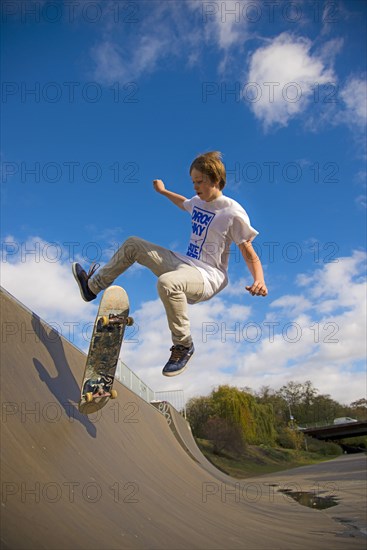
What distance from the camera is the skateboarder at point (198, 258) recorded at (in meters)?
3.36

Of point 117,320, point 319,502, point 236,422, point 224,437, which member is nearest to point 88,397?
point 117,320

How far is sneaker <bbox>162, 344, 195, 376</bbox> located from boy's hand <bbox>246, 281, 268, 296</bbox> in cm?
68

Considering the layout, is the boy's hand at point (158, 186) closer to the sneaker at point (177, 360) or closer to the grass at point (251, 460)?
the sneaker at point (177, 360)

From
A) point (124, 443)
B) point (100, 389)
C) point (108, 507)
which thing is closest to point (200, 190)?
point (100, 389)

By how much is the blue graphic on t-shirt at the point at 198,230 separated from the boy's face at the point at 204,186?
0.13 m

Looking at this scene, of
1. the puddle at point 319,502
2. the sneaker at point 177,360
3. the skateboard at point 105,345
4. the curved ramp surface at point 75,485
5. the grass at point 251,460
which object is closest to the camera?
the curved ramp surface at point 75,485

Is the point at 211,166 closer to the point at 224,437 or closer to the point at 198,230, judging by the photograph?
the point at 198,230

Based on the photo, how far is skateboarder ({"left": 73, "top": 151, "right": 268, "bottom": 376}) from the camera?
3.36 meters

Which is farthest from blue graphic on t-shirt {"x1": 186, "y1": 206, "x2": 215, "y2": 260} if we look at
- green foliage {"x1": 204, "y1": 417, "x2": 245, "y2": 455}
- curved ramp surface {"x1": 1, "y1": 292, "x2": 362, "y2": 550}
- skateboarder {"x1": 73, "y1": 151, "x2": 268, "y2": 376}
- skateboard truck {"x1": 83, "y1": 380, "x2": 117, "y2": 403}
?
green foliage {"x1": 204, "y1": 417, "x2": 245, "y2": 455}

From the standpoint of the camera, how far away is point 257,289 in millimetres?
3348

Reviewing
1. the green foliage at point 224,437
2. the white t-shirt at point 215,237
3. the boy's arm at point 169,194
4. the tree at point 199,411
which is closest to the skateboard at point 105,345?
the white t-shirt at point 215,237

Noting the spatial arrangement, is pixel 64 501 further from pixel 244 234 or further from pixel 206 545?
pixel 244 234

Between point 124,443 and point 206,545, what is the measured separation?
217 cm

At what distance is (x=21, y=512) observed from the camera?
1874 millimetres
